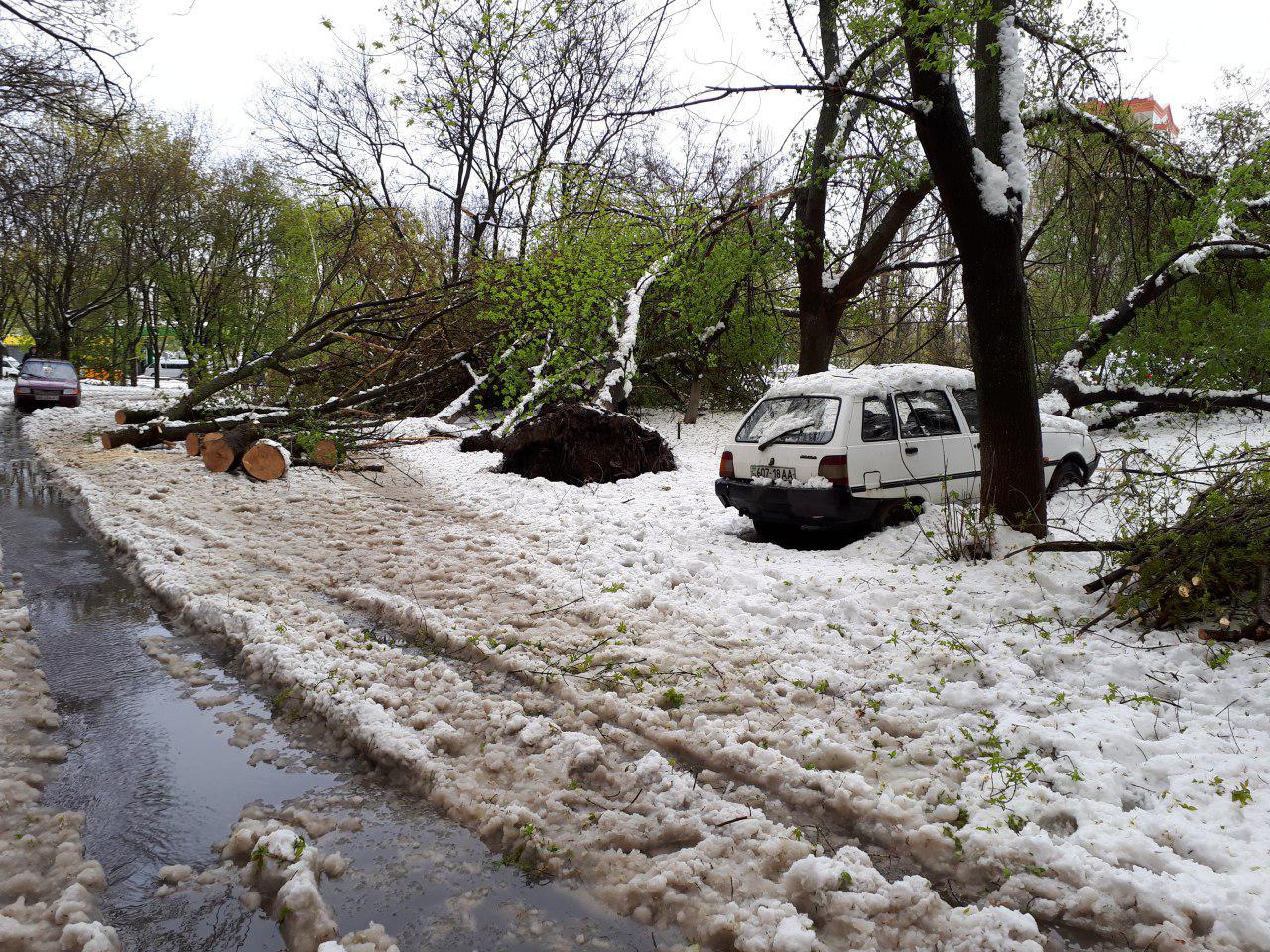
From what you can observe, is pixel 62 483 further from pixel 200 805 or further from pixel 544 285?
pixel 200 805

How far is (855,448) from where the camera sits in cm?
752

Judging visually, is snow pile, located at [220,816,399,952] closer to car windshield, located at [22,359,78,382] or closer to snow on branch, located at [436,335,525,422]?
snow on branch, located at [436,335,525,422]

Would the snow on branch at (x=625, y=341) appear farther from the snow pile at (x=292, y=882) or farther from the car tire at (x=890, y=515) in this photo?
the snow pile at (x=292, y=882)

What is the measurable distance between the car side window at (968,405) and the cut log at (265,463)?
9460 mm

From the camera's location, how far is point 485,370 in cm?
1797

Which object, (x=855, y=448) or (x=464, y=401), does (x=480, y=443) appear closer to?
(x=464, y=401)

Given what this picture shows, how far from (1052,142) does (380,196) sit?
24.0 m

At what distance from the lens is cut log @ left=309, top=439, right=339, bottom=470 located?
1227 centimetres

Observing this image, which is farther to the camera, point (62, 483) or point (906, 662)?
point (62, 483)

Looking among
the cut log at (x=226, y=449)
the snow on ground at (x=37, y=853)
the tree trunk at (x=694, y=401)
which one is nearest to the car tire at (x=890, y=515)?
the snow on ground at (x=37, y=853)

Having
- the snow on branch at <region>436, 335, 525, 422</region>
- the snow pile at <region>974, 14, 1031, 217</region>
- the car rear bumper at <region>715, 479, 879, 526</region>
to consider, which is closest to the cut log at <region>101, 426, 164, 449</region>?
the snow on branch at <region>436, 335, 525, 422</region>

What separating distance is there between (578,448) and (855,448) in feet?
17.9

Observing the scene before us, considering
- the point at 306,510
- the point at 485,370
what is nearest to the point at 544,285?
the point at 485,370

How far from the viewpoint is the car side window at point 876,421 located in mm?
7676
